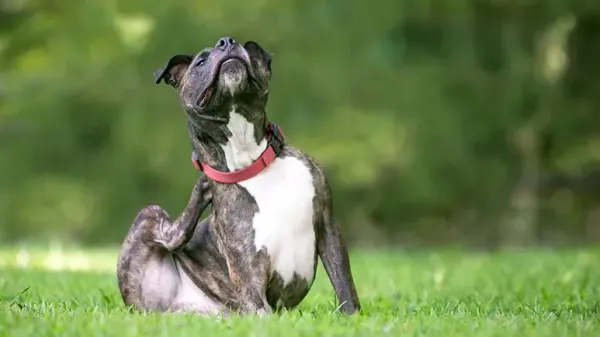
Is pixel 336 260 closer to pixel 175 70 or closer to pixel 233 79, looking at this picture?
pixel 233 79

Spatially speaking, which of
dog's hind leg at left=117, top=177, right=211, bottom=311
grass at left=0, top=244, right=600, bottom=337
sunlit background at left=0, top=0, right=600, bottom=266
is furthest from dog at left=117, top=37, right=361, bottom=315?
sunlit background at left=0, top=0, right=600, bottom=266

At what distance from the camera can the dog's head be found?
17.2ft

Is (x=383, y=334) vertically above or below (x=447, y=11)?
below

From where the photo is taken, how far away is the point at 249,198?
5328mm

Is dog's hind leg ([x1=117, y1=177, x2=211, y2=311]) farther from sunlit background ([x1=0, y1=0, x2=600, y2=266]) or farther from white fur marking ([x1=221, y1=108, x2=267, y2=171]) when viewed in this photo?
sunlit background ([x1=0, y1=0, x2=600, y2=266])

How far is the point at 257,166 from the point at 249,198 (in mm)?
183

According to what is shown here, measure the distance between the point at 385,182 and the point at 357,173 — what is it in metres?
0.85

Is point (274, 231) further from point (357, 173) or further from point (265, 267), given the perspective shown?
point (357, 173)

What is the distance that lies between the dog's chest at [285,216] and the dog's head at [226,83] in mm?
346

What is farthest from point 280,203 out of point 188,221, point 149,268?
point 149,268

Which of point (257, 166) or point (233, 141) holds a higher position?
point (233, 141)

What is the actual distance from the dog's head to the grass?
113 cm

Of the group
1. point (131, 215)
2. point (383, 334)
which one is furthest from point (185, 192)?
point (383, 334)

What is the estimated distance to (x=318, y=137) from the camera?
16.4 metres
